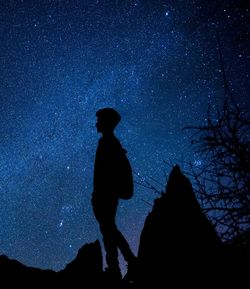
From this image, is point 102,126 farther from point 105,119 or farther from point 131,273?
point 131,273

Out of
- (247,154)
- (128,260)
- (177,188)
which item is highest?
(177,188)

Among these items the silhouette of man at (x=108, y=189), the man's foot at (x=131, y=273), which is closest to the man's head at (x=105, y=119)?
the silhouette of man at (x=108, y=189)

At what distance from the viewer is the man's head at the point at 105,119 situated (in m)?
4.50

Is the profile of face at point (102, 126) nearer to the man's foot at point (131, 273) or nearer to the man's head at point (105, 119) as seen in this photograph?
the man's head at point (105, 119)

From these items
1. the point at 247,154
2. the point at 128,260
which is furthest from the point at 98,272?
the point at 247,154

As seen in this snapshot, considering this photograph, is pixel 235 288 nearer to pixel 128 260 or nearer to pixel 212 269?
pixel 212 269

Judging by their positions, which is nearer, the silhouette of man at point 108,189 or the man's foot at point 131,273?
the man's foot at point 131,273

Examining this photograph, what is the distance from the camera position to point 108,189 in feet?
14.2

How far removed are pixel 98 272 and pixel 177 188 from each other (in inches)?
65.9

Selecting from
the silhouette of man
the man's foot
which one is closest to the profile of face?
the silhouette of man

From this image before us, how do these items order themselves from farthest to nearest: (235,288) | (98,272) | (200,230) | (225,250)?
(98,272) → (200,230) → (225,250) → (235,288)

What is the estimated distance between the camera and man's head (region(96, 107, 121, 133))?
177 inches

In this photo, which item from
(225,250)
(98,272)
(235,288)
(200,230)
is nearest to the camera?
(235,288)

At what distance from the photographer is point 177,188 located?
4.57m
